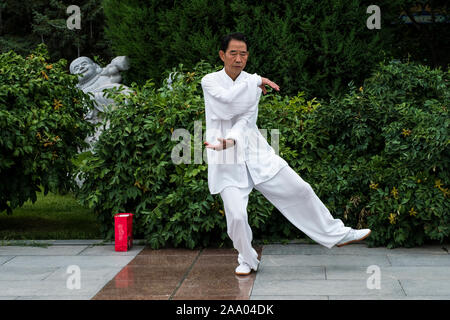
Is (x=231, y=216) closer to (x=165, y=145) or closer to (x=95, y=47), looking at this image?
(x=165, y=145)

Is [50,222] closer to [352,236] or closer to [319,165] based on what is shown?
[319,165]

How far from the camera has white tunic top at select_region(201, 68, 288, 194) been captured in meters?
5.14

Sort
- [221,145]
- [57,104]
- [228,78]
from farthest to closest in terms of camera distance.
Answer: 1. [57,104]
2. [228,78]
3. [221,145]

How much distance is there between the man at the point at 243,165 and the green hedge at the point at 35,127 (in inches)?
85.7

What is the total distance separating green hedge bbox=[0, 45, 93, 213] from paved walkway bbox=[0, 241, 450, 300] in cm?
75

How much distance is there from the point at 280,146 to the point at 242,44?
1.75 metres

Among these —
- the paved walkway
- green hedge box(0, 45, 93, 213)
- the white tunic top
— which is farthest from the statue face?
the white tunic top

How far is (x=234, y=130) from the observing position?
512 centimetres

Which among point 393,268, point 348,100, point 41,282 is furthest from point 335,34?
point 41,282

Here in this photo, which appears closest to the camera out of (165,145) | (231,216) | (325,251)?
(231,216)

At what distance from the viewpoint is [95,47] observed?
18.7m

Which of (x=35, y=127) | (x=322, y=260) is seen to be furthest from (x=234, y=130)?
(x=35, y=127)

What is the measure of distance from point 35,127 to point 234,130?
2453mm

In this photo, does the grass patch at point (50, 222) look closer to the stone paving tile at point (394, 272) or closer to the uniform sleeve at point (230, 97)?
the uniform sleeve at point (230, 97)
